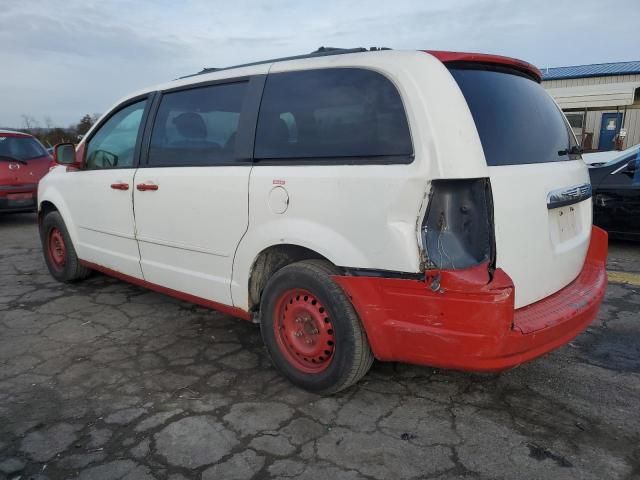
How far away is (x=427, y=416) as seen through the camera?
257 centimetres

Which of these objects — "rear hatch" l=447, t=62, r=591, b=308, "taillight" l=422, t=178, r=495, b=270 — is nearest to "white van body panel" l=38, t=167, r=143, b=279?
"taillight" l=422, t=178, r=495, b=270

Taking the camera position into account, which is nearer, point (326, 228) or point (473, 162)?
point (473, 162)

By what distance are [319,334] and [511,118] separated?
147 cm

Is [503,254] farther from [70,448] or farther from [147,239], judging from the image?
[147,239]

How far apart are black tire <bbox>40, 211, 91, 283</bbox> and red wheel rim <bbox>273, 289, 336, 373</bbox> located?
2.72m

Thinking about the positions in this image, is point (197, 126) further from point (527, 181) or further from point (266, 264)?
point (527, 181)

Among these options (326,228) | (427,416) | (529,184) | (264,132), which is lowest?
(427,416)

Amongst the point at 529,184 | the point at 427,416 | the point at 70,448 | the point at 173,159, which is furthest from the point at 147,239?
the point at 529,184

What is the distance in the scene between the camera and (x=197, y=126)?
3.35m

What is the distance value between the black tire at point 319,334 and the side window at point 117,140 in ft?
5.60

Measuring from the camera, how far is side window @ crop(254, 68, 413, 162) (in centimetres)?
239

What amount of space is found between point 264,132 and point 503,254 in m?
1.46

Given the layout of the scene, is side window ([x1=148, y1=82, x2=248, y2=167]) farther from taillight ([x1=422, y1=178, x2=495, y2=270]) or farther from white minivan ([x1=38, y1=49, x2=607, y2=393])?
taillight ([x1=422, y1=178, x2=495, y2=270])

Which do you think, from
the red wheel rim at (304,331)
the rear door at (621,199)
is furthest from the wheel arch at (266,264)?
the rear door at (621,199)
